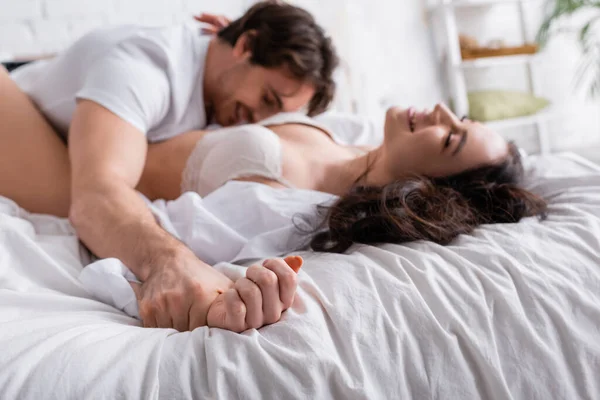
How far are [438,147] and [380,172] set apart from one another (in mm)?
146

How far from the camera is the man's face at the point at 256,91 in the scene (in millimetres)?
1664


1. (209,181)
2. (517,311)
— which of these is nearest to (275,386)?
(517,311)

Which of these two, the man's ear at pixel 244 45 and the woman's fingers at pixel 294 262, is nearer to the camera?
the woman's fingers at pixel 294 262

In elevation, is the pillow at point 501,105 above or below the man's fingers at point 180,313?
below

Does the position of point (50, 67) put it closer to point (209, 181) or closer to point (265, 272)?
point (209, 181)

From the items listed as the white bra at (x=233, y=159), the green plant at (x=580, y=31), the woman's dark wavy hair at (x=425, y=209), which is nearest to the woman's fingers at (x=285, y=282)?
the woman's dark wavy hair at (x=425, y=209)

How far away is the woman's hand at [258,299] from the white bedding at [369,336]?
0.02 m

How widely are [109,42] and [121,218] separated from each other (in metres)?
0.59

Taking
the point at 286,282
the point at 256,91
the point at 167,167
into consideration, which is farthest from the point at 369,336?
the point at 256,91

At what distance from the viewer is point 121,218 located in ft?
3.49

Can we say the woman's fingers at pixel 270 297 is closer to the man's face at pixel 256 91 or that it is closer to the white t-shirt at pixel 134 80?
the white t-shirt at pixel 134 80

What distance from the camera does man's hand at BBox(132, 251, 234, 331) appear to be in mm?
809

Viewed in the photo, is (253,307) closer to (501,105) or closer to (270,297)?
(270,297)

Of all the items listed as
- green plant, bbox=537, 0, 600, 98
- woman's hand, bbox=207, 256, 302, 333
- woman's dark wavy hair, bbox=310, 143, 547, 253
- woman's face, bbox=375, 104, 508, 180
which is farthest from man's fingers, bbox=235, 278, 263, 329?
green plant, bbox=537, 0, 600, 98
